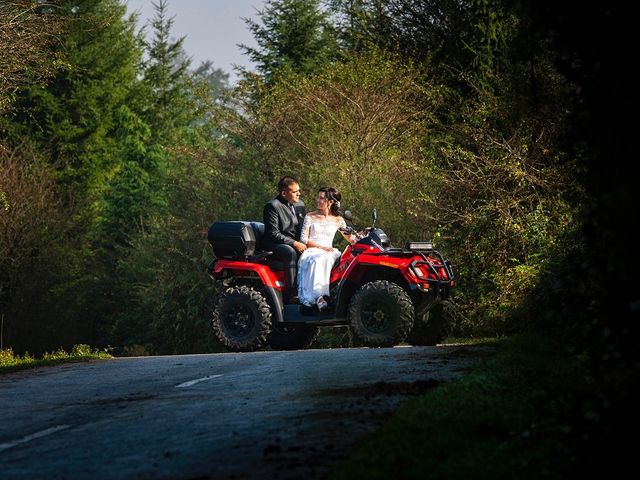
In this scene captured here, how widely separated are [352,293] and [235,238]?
2.17 m

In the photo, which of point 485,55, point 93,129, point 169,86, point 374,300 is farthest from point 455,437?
point 169,86

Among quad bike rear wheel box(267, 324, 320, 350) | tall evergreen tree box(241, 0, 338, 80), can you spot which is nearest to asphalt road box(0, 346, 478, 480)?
quad bike rear wheel box(267, 324, 320, 350)

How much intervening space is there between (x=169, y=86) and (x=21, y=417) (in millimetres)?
47022

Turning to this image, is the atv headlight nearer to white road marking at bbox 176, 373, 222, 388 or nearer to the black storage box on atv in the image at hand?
the black storage box on atv

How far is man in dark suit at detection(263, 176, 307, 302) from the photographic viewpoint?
775 inches

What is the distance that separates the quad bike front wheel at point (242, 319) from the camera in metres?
19.7

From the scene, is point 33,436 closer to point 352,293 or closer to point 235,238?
point 352,293

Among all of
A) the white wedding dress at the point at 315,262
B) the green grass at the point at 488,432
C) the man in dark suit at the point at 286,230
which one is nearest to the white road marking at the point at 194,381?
the green grass at the point at 488,432

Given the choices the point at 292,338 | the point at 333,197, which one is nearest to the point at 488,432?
the point at 333,197

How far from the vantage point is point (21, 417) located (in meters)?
11.3

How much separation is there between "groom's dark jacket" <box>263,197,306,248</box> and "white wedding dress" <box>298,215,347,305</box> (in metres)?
0.30

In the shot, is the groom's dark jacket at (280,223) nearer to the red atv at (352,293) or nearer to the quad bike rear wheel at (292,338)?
the red atv at (352,293)

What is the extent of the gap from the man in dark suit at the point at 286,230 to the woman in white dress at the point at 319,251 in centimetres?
21

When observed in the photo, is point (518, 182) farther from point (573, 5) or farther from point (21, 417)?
point (573, 5)
